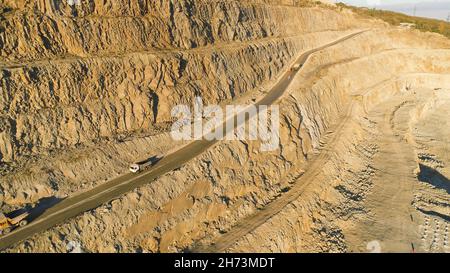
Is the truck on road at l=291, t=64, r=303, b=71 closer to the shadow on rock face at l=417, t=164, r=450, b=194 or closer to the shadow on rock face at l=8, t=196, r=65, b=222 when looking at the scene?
the shadow on rock face at l=417, t=164, r=450, b=194

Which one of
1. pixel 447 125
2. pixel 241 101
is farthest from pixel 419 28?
pixel 241 101

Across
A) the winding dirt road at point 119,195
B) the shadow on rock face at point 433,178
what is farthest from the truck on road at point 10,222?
the shadow on rock face at point 433,178

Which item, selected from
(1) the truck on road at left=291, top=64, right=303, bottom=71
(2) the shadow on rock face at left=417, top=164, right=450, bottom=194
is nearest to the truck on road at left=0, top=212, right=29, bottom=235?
(2) the shadow on rock face at left=417, top=164, right=450, bottom=194

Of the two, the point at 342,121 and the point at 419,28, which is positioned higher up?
the point at 419,28

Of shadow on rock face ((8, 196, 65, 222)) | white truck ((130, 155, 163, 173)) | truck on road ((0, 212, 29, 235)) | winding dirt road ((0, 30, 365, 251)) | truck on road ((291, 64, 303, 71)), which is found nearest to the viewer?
truck on road ((0, 212, 29, 235))

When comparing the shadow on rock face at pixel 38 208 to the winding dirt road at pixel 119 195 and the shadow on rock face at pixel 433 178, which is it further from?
the shadow on rock face at pixel 433 178

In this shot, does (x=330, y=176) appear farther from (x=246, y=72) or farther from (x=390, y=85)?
(x=390, y=85)

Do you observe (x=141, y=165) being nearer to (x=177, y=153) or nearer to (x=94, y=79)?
(x=177, y=153)
